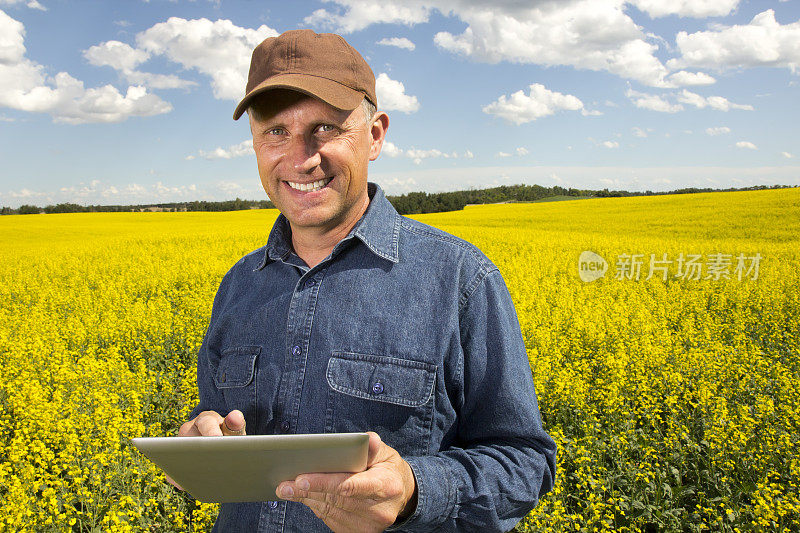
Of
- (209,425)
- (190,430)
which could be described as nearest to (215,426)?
(209,425)

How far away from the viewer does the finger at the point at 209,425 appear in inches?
50.6

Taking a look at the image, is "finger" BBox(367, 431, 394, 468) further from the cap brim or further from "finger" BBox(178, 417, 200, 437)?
the cap brim

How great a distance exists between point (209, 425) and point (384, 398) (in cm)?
46

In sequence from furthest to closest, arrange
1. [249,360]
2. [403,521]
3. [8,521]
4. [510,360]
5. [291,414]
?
[8,521] < [249,360] < [291,414] < [510,360] < [403,521]

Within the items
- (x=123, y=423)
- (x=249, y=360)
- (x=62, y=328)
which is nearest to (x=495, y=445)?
(x=249, y=360)

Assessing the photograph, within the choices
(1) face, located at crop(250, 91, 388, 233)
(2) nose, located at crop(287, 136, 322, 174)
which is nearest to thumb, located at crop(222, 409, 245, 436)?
(1) face, located at crop(250, 91, 388, 233)

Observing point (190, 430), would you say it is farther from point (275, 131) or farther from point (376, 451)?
point (275, 131)

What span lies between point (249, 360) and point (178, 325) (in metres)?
6.08

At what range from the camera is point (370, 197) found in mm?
Answer: 1644

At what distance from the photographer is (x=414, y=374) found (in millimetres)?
1271

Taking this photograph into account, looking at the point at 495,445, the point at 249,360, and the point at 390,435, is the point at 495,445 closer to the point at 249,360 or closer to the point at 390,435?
the point at 390,435

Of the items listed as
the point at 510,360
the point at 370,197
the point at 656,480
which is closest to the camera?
the point at 510,360

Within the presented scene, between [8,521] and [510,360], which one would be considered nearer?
[510,360]

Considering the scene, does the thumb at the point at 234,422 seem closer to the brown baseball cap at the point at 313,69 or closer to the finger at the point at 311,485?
the finger at the point at 311,485
